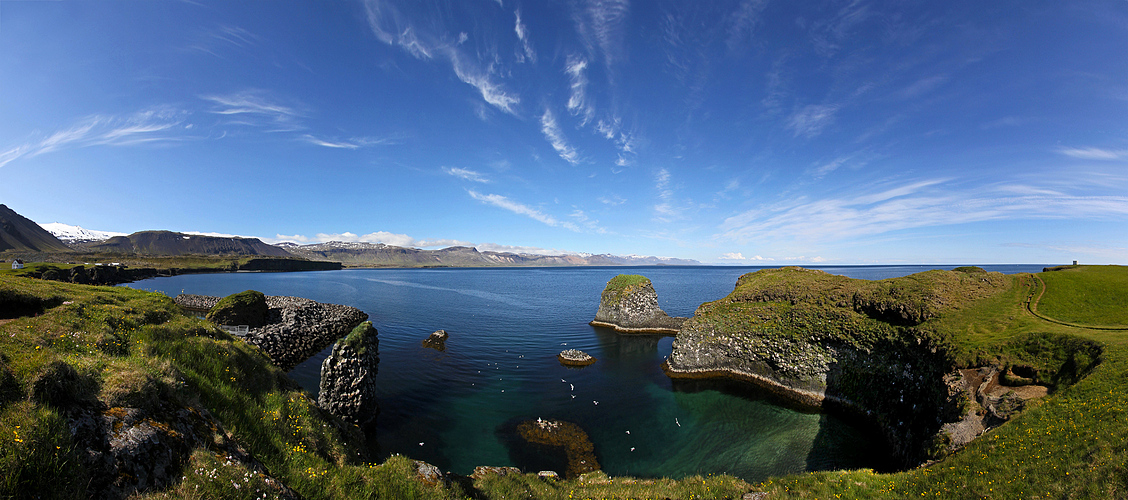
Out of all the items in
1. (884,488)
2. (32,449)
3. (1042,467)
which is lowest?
(884,488)

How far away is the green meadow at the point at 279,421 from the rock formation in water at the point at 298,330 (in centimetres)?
1223

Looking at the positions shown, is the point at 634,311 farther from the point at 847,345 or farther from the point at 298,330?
the point at 298,330

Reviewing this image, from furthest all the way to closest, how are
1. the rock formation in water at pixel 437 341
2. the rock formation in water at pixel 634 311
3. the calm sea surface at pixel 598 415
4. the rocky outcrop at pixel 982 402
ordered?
the rock formation in water at pixel 634 311 → the rock formation in water at pixel 437 341 → the calm sea surface at pixel 598 415 → the rocky outcrop at pixel 982 402

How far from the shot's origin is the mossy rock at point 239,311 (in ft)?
106

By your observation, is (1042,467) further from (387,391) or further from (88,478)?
(387,391)

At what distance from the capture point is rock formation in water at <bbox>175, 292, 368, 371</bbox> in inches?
1139

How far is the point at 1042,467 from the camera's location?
9945 millimetres

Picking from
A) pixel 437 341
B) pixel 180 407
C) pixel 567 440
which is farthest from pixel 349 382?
pixel 437 341

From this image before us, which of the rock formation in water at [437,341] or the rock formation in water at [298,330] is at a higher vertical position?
the rock formation in water at [298,330]

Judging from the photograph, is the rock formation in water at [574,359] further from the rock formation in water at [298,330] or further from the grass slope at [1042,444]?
the rock formation in water at [298,330]

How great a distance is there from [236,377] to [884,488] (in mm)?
21390

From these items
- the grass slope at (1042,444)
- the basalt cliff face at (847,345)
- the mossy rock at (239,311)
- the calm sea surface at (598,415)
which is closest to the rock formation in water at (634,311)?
the calm sea surface at (598,415)

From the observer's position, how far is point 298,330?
3303cm

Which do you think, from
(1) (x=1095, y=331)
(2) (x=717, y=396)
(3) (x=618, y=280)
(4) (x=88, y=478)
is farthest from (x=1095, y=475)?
(3) (x=618, y=280)
